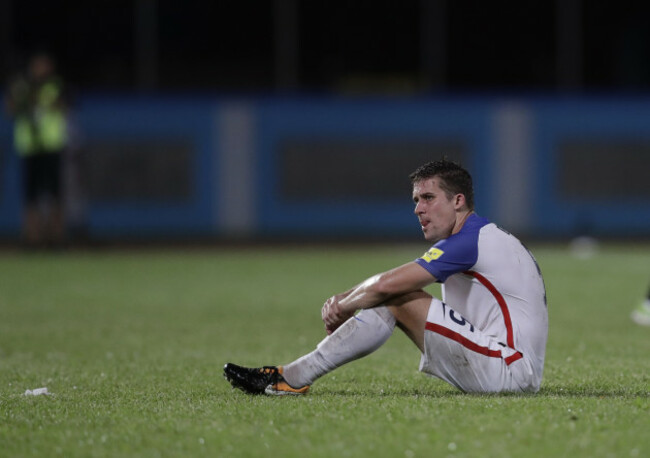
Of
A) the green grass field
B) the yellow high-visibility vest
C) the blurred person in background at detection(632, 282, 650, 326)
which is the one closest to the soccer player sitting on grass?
the green grass field

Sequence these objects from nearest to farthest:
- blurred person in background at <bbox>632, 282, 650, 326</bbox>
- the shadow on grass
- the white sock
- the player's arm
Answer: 1. the player's arm
2. the white sock
3. the shadow on grass
4. blurred person in background at <bbox>632, 282, 650, 326</bbox>

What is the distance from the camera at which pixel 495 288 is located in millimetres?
5598

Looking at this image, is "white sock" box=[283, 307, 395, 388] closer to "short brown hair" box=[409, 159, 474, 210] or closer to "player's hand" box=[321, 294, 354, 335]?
"player's hand" box=[321, 294, 354, 335]

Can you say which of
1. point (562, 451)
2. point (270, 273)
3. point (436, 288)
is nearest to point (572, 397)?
point (562, 451)

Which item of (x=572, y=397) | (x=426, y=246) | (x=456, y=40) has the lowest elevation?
(x=426, y=246)

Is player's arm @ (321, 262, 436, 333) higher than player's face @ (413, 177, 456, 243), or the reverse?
player's face @ (413, 177, 456, 243)

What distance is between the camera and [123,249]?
2147 centimetres

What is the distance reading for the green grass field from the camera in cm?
459

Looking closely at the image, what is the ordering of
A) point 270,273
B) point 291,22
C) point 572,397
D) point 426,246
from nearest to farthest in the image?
point 572,397, point 270,273, point 426,246, point 291,22

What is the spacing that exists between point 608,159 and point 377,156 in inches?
203

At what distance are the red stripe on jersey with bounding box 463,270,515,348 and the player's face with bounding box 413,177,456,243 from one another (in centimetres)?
27

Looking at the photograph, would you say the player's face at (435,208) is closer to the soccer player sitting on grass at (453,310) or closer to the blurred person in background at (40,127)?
the soccer player sitting on grass at (453,310)

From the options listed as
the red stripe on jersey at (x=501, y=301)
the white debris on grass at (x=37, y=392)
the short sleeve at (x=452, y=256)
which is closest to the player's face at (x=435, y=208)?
the short sleeve at (x=452, y=256)

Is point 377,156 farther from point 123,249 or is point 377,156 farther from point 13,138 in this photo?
point 13,138
